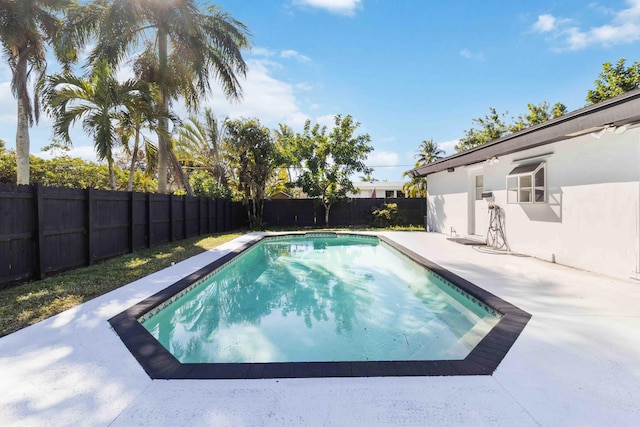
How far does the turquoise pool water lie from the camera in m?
3.33

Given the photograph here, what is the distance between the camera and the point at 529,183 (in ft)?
24.3

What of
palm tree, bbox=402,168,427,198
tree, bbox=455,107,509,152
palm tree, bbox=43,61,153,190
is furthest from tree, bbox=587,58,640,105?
palm tree, bbox=43,61,153,190

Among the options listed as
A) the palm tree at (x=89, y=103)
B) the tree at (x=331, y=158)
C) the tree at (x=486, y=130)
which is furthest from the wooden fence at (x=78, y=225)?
the tree at (x=486, y=130)

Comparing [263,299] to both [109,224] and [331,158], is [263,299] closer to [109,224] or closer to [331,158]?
[109,224]

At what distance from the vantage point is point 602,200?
5.60 metres

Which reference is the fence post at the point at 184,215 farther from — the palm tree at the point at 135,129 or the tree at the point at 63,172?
the tree at the point at 63,172

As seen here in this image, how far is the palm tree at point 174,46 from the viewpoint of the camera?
33.1 ft

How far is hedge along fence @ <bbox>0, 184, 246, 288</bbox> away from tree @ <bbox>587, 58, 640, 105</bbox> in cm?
2057

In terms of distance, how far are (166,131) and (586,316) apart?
37.2ft

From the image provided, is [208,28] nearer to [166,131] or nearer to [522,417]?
[166,131]

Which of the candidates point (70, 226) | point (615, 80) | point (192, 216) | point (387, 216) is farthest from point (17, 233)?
point (615, 80)

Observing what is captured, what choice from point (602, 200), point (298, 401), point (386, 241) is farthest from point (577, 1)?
point (298, 401)

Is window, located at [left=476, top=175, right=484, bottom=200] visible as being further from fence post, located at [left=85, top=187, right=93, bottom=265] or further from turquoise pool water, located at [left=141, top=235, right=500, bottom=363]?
fence post, located at [left=85, top=187, right=93, bottom=265]

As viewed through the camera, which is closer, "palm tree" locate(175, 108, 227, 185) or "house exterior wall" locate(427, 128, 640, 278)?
"house exterior wall" locate(427, 128, 640, 278)
